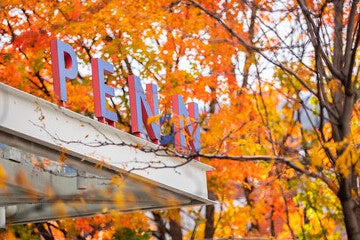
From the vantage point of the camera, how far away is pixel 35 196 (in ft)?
50.2

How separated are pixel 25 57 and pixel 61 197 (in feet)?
14.8

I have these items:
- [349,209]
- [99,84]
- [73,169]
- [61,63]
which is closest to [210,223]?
[73,169]

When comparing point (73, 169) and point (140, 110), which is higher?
point (140, 110)

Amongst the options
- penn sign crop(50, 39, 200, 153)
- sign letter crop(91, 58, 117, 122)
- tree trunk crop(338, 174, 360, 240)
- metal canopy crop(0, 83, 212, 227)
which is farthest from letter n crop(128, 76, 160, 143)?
tree trunk crop(338, 174, 360, 240)

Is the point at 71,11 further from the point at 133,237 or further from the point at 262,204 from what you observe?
the point at 262,204

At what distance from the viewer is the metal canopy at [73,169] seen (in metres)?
12.5

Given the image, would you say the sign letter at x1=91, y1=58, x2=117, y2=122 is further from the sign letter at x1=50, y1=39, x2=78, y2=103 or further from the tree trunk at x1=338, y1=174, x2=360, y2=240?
the tree trunk at x1=338, y1=174, x2=360, y2=240

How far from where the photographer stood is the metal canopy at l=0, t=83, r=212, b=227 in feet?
41.1

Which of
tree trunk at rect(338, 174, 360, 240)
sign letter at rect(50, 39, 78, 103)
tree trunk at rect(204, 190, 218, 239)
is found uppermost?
sign letter at rect(50, 39, 78, 103)

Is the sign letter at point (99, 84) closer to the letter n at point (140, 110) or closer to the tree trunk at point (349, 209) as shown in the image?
Answer: the letter n at point (140, 110)

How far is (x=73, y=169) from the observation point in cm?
1584

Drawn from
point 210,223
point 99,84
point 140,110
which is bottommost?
point 210,223

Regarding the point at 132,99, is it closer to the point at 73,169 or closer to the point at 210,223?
the point at 73,169

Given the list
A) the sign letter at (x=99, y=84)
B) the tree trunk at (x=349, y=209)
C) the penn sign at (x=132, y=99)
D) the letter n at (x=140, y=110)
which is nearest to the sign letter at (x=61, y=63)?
the penn sign at (x=132, y=99)
